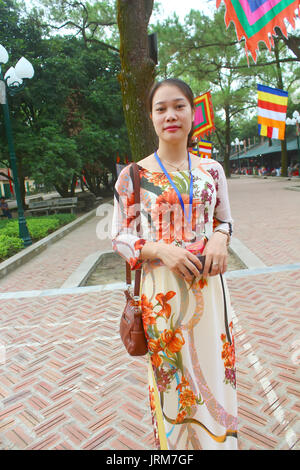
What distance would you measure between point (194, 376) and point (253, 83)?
111 feet

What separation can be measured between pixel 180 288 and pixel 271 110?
463 inches

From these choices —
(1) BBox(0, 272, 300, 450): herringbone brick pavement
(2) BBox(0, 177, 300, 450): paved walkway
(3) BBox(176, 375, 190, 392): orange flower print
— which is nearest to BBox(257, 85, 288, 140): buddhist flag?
(2) BBox(0, 177, 300, 450): paved walkway

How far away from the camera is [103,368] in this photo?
3041mm

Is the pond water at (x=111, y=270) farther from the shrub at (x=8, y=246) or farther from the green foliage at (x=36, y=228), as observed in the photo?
the green foliage at (x=36, y=228)

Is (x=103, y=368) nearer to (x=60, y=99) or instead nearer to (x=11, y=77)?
(x=11, y=77)

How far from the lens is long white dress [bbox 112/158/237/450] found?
1.43m

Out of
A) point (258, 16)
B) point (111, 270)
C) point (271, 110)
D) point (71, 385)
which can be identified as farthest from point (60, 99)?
point (71, 385)

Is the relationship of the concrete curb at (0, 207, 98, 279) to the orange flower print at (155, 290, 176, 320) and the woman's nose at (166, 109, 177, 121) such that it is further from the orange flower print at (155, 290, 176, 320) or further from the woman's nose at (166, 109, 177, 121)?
the woman's nose at (166, 109, 177, 121)

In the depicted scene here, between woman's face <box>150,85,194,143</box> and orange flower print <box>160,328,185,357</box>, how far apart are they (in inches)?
32.3

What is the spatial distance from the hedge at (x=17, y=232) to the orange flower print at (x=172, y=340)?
22.5 ft

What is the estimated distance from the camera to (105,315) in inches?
165

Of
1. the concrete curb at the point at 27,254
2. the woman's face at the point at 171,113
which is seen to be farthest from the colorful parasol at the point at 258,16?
the concrete curb at the point at 27,254

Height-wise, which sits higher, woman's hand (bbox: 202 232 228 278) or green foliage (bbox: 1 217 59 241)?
woman's hand (bbox: 202 232 228 278)
